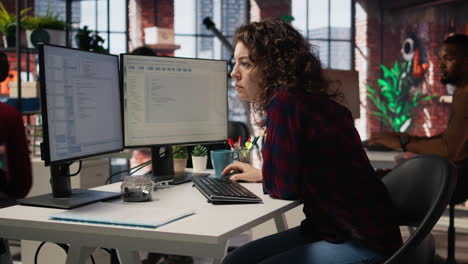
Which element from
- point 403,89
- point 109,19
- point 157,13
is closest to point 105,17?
point 109,19

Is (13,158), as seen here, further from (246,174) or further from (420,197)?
(420,197)

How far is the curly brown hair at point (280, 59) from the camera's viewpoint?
1.61 metres

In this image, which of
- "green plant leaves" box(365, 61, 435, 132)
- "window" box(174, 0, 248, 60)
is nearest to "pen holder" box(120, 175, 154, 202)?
"window" box(174, 0, 248, 60)

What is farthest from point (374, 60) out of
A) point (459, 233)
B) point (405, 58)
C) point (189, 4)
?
point (459, 233)

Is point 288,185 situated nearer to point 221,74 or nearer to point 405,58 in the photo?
point 221,74

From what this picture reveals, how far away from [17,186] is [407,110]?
7.46 metres

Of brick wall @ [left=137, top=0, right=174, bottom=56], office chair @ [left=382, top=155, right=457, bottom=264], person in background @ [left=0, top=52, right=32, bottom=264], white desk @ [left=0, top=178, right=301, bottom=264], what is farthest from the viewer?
brick wall @ [left=137, top=0, right=174, bottom=56]

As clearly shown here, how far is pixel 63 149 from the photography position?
4.86 ft

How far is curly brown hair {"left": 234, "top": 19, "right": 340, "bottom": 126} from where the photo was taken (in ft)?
5.27

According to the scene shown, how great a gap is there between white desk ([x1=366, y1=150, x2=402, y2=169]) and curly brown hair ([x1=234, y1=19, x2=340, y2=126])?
5.46 feet

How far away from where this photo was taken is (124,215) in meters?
1.34

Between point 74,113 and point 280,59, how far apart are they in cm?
60

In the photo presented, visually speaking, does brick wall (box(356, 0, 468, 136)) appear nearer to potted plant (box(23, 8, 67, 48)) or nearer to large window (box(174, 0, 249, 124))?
large window (box(174, 0, 249, 124))

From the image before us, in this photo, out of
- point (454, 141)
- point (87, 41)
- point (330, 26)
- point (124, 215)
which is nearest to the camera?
point (124, 215)
